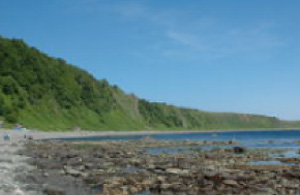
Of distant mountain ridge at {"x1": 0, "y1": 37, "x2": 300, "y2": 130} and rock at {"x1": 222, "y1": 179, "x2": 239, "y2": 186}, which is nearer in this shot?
rock at {"x1": 222, "y1": 179, "x2": 239, "y2": 186}

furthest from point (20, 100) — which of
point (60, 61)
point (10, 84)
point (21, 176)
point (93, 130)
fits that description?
point (21, 176)

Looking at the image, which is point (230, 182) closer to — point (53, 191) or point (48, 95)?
point (53, 191)

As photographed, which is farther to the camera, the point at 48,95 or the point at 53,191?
the point at 48,95

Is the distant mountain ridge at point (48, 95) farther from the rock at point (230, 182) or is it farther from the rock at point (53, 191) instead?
the rock at point (230, 182)

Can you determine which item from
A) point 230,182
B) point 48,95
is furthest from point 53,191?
point 48,95

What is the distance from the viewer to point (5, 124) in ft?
360

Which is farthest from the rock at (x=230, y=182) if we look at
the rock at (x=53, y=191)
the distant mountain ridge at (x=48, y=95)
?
the distant mountain ridge at (x=48, y=95)

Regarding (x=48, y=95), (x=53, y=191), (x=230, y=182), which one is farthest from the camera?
(x=48, y=95)

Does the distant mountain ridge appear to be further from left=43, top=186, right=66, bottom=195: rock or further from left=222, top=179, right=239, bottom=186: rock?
left=222, top=179, right=239, bottom=186: rock

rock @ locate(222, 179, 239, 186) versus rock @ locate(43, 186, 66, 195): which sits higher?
rock @ locate(222, 179, 239, 186)

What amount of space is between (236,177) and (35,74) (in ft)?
473

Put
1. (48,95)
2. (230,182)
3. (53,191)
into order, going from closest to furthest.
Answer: (53,191) < (230,182) < (48,95)

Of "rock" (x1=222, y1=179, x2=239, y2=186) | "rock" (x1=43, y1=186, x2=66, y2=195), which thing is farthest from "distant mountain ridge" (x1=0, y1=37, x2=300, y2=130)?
"rock" (x1=222, y1=179, x2=239, y2=186)

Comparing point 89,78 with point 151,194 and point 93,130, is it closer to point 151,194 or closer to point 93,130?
point 93,130
